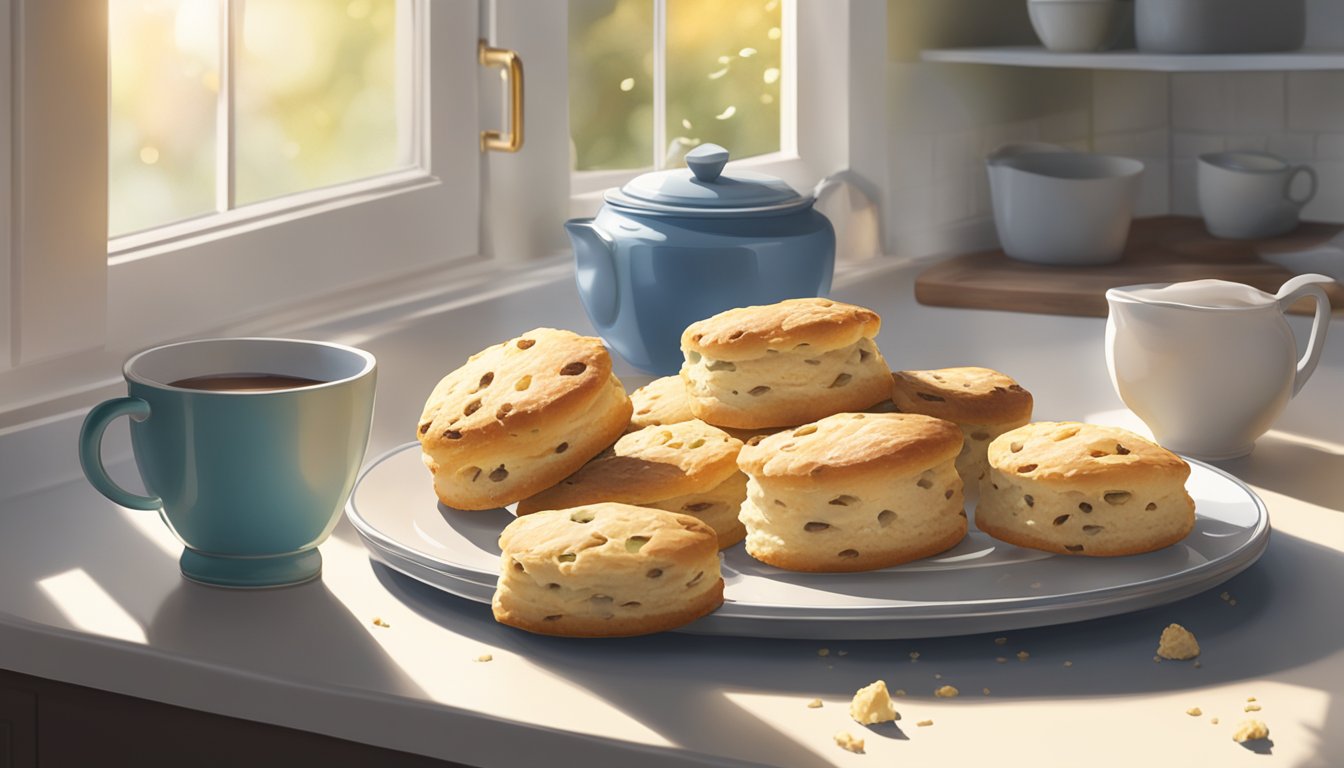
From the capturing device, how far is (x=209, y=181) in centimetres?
142

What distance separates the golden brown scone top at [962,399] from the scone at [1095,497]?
0.09m

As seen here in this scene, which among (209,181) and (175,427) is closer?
(175,427)

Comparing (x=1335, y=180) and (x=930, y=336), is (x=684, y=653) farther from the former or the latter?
(x=1335, y=180)

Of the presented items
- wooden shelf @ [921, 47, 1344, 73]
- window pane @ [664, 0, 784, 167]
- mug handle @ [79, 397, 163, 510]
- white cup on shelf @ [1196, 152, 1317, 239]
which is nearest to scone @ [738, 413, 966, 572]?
mug handle @ [79, 397, 163, 510]

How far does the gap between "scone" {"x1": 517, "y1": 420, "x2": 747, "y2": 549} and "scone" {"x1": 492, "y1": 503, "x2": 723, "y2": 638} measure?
8 cm

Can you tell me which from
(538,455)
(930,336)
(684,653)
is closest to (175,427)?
(538,455)

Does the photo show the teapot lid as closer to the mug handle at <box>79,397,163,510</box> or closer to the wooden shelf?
the mug handle at <box>79,397,163,510</box>

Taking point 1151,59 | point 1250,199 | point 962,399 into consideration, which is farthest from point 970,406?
point 1250,199

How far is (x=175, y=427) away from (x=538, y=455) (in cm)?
21

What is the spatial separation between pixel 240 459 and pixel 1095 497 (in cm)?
50

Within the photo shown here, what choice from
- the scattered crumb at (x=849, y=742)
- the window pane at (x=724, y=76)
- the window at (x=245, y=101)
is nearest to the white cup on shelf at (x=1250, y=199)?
the window pane at (x=724, y=76)

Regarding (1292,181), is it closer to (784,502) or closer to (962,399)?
(962,399)

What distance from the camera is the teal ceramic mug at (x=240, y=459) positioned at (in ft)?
2.81

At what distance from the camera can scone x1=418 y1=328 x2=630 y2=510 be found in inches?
36.4
